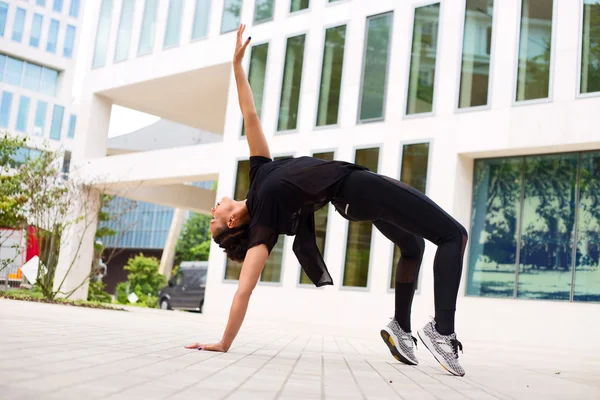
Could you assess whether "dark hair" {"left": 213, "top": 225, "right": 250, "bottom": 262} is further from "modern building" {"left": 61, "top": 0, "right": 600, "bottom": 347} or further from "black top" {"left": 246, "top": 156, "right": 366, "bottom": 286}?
"modern building" {"left": 61, "top": 0, "right": 600, "bottom": 347}

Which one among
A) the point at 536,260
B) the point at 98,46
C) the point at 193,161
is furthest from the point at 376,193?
the point at 98,46

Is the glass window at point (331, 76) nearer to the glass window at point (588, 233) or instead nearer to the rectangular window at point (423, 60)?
the rectangular window at point (423, 60)

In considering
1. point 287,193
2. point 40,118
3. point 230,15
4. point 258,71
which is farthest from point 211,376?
point 40,118

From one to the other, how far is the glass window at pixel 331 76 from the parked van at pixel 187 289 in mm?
10194

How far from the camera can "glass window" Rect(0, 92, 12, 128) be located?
59797 mm

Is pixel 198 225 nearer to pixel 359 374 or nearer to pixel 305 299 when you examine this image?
pixel 305 299

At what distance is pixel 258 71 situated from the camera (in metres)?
20.5

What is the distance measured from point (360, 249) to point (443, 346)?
495 inches

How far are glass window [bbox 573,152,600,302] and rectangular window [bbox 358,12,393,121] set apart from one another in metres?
4.99

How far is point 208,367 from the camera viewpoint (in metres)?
3.79

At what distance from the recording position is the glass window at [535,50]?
14844 millimetres

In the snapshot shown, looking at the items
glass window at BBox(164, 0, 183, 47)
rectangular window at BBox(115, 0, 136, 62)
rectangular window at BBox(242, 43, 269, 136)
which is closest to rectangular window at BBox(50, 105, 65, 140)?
rectangular window at BBox(115, 0, 136, 62)

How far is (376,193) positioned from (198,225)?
185ft

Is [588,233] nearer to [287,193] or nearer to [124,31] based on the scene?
[287,193]
